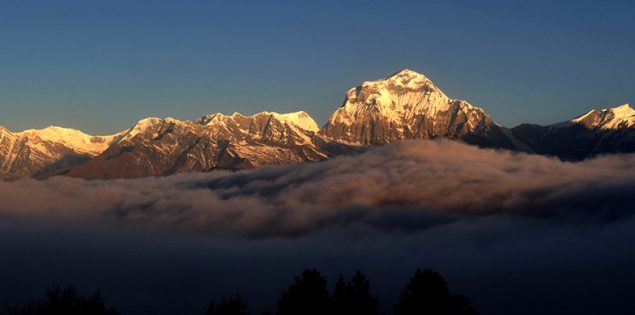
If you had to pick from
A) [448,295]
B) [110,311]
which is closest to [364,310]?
[448,295]

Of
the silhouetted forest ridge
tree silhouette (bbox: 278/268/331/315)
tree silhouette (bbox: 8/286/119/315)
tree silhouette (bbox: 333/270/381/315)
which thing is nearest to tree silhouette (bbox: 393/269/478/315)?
the silhouetted forest ridge

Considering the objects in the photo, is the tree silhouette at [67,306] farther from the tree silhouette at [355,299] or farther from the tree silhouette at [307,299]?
the tree silhouette at [355,299]

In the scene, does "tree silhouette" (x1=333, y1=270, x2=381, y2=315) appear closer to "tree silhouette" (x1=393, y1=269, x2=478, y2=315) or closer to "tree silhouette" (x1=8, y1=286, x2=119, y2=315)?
"tree silhouette" (x1=393, y1=269, x2=478, y2=315)

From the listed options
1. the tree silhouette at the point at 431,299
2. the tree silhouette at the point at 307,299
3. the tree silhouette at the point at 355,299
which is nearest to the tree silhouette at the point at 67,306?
the tree silhouette at the point at 307,299

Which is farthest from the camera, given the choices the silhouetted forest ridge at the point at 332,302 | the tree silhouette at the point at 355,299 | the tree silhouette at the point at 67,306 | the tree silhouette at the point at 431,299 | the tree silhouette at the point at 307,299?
the tree silhouette at the point at 355,299

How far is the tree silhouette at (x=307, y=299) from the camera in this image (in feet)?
479

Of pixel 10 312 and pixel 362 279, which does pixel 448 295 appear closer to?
pixel 362 279

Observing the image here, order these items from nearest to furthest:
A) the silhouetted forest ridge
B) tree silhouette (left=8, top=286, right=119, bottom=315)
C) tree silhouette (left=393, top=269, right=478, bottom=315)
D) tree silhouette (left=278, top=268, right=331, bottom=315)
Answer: tree silhouette (left=8, top=286, right=119, bottom=315), the silhouetted forest ridge, tree silhouette (left=393, top=269, right=478, bottom=315), tree silhouette (left=278, top=268, right=331, bottom=315)

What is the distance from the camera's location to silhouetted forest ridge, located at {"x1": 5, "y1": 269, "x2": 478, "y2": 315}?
133375 mm

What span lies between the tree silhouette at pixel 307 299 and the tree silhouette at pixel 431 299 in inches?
501

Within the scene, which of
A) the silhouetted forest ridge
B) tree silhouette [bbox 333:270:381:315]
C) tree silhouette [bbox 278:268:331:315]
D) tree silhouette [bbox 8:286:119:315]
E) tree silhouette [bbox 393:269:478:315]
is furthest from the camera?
tree silhouette [bbox 333:270:381:315]

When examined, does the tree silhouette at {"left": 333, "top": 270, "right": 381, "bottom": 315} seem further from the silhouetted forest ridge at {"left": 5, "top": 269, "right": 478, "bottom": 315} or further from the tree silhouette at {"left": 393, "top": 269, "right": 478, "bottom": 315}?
the tree silhouette at {"left": 393, "top": 269, "right": 478, "bottom": 315}

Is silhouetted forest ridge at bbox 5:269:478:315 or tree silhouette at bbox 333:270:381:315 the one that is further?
tree silhouette at bbox 333:270:381:315

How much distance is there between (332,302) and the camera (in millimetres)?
151125
